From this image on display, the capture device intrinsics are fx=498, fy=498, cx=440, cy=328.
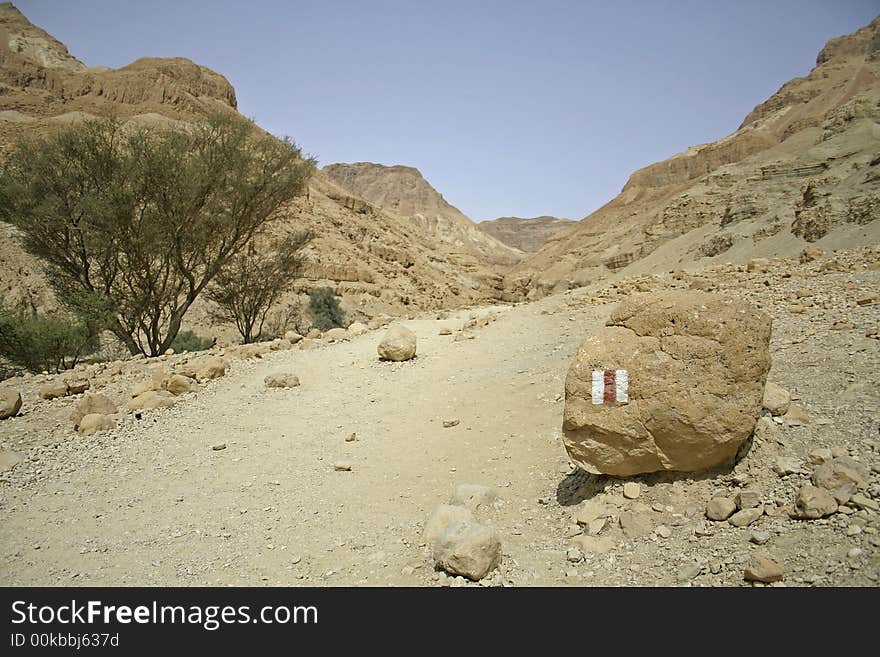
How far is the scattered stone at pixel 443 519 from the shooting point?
12.3 feet

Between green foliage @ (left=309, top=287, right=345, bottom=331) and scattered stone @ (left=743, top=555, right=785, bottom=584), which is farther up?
green foliage @ (left=309, top=287, right=345, bottom=331)

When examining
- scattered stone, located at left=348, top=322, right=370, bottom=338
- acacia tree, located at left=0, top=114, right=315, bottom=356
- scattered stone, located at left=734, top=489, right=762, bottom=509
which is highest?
acacia tree, located at left=0, top=114, right=315, bottom=356

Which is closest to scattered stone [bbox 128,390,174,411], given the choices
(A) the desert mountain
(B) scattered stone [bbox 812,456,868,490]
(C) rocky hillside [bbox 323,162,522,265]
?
(B) scattered stone [bbox 812,456,868,490]

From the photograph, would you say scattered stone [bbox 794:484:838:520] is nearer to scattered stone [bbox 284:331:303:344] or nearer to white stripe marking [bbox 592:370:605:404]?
white stripe marking [bbox 592:370:605:404]

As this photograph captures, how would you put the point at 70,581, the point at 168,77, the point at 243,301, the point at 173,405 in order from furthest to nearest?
the point at 168,77 → the point at 243,301 → the point at 173,405 → the point at 70,581

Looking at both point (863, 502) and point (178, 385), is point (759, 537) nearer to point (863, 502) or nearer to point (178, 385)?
point (863, 502)

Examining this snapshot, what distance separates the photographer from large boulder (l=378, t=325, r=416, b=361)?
938cm

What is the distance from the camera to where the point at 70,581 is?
142 inches

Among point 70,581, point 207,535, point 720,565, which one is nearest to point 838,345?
point 720,565

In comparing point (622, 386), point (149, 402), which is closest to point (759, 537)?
point (622, 386)

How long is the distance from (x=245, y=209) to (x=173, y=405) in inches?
353

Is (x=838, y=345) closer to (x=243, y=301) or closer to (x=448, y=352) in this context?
(x=448, y=352)

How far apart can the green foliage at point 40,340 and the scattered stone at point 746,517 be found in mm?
12720

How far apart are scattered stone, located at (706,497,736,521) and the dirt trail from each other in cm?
104
